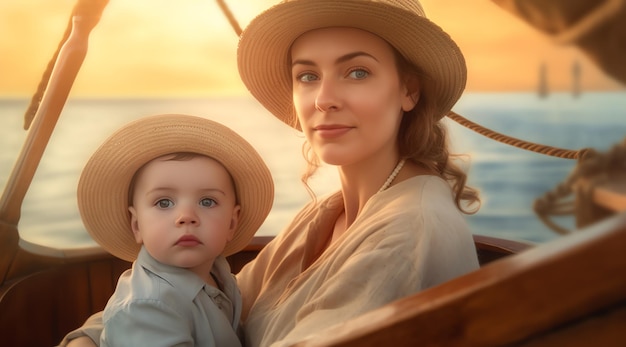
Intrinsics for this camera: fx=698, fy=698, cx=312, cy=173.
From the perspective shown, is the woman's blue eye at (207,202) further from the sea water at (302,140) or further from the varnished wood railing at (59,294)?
the varnished wood railing at (59,294)

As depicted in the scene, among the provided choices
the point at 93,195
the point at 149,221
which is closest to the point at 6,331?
the point at 93,195

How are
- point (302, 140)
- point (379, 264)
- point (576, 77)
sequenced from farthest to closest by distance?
1. point (302, 140)
2. point (379, 264)
3. point (576, 77)

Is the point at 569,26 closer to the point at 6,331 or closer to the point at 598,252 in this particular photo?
the point at 598,252

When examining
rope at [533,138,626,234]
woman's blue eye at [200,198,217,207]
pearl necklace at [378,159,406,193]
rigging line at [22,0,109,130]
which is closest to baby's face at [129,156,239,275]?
woman's blue eye at [200,198,217,207]

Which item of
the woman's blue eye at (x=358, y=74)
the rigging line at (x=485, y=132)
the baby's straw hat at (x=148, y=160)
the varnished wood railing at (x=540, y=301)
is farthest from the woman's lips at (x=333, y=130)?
the varnished wood railing at (x=540, y=301)

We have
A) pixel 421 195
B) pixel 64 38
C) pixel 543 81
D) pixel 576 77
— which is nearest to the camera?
pixel 576 77

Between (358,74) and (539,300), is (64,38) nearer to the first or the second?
(358,74)

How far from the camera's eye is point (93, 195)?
5.12ft

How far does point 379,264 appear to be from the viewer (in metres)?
1.13

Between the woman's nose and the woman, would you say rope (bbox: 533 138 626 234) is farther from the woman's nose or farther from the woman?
the woman's nose

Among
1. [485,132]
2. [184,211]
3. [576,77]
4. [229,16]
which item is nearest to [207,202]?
[184,211]

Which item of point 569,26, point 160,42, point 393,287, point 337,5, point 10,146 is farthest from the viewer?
point 160,42

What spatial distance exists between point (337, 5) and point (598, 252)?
2.91ft

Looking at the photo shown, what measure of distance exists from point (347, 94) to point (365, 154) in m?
0.13
